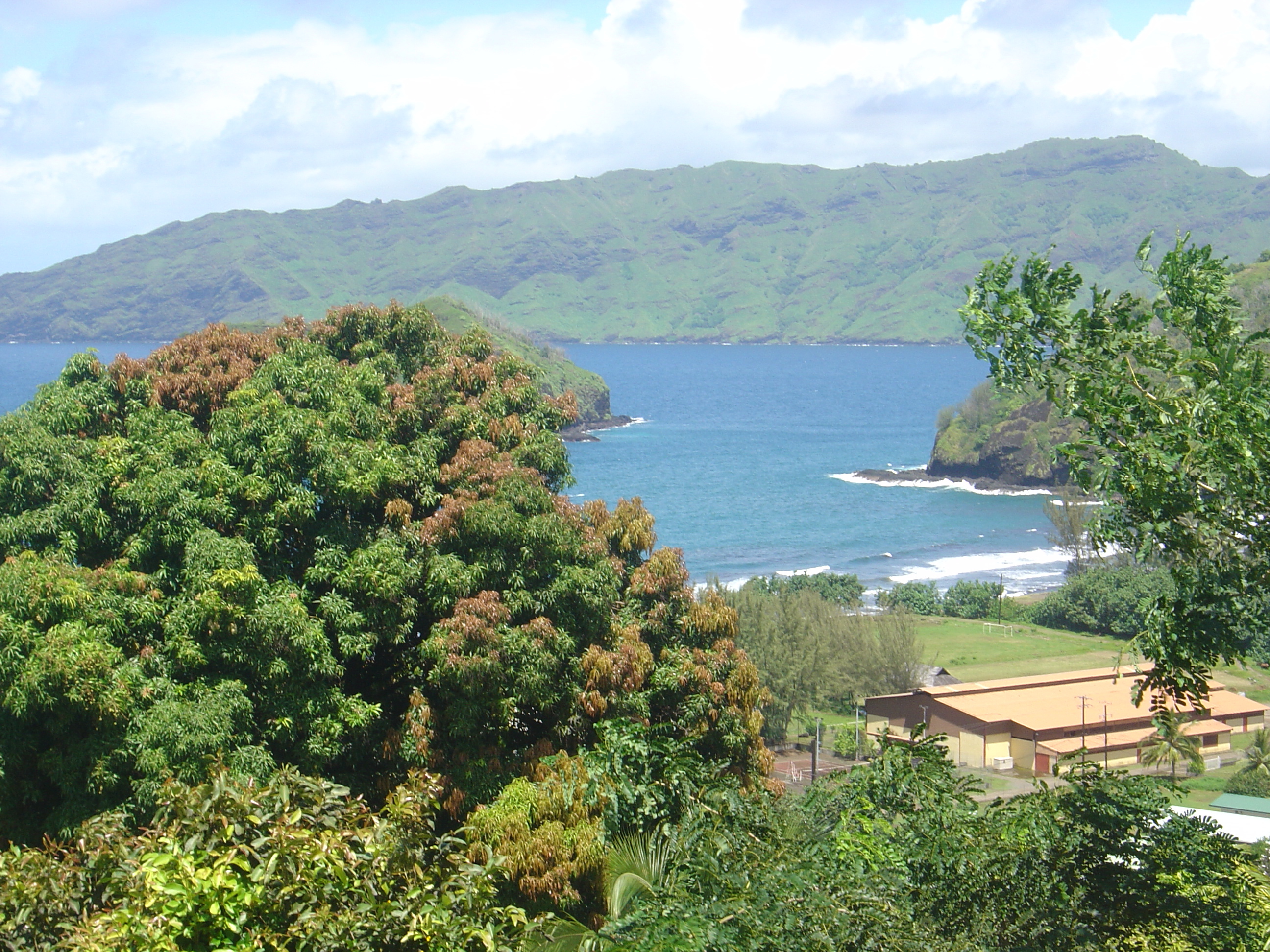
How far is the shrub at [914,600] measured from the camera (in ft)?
187

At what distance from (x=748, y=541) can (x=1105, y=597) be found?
2433 centimetres

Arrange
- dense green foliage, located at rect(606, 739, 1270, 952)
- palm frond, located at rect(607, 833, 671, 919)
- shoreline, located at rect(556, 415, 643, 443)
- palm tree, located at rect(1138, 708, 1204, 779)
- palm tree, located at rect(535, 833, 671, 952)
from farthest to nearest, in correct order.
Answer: shoreline, located at rect(556, 415, 643, 443) < palm tree, located at rect(1138, 708, 1204, 779) < palm frond, located at rect(607, 833, 671, 919) < palm tree, located at rect(535, 833, 671, 952) < dense green foliage, located at rect(606, 739, 1270, 952)

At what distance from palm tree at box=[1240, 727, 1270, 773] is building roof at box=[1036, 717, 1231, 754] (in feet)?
3.95

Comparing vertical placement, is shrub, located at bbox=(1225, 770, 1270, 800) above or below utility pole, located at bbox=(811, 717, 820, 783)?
above

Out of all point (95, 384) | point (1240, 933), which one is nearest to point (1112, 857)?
point (1240, 933)

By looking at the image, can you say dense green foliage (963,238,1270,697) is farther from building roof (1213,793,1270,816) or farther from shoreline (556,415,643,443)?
shoreline (556,415,643,443)

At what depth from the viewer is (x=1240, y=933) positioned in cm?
738

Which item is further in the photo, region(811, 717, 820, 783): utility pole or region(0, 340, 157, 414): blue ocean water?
region(0, 340, 157, 414): blue ocean water

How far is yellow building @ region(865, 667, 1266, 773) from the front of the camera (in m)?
32.4

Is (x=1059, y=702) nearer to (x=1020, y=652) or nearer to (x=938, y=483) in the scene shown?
(x=1020, y=652)

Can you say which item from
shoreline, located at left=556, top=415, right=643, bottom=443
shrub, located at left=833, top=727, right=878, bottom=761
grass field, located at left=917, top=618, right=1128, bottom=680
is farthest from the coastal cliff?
shrub, located at left=833, top=727, right=878, bottom=761

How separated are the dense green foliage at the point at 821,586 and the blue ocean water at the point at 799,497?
530 cm

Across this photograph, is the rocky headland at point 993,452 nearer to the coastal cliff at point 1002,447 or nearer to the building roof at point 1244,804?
the coastal cliff at point 1002,447

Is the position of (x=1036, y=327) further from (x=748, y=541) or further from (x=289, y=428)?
(x=748, y=541)
